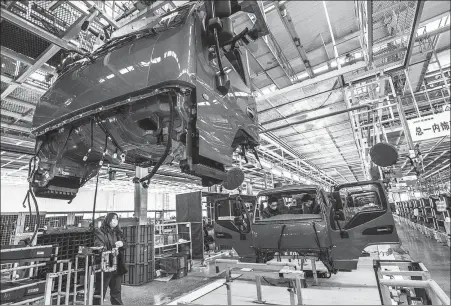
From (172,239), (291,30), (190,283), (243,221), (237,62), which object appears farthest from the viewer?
(172,239)

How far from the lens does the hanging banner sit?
5.21m

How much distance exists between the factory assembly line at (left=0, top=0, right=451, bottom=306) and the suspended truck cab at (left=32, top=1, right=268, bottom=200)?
15 mm

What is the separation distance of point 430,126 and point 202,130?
5.78 m

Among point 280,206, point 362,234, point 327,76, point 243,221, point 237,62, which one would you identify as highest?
point 327,76

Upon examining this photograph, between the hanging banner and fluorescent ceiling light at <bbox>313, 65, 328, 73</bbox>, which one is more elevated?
fluorescent ceiling light at <bbox>313, 65, 328, 73</bbox>

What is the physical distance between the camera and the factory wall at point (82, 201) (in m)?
20.8

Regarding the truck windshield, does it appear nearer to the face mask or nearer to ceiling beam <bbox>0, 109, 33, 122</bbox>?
the face mask

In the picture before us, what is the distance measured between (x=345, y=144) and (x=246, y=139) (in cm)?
1247

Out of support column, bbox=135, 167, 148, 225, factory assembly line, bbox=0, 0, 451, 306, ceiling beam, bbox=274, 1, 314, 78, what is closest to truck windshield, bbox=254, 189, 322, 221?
factory assembly line, bbox=0, 0, 451, 306

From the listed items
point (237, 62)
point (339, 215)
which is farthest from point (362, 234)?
point (237, 62)

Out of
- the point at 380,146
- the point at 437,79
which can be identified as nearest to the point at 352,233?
the point at 380,146

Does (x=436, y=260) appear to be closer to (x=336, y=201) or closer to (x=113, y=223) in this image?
(x=336, y=201)

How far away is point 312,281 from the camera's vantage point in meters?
→ 5.51

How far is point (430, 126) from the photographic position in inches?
211
